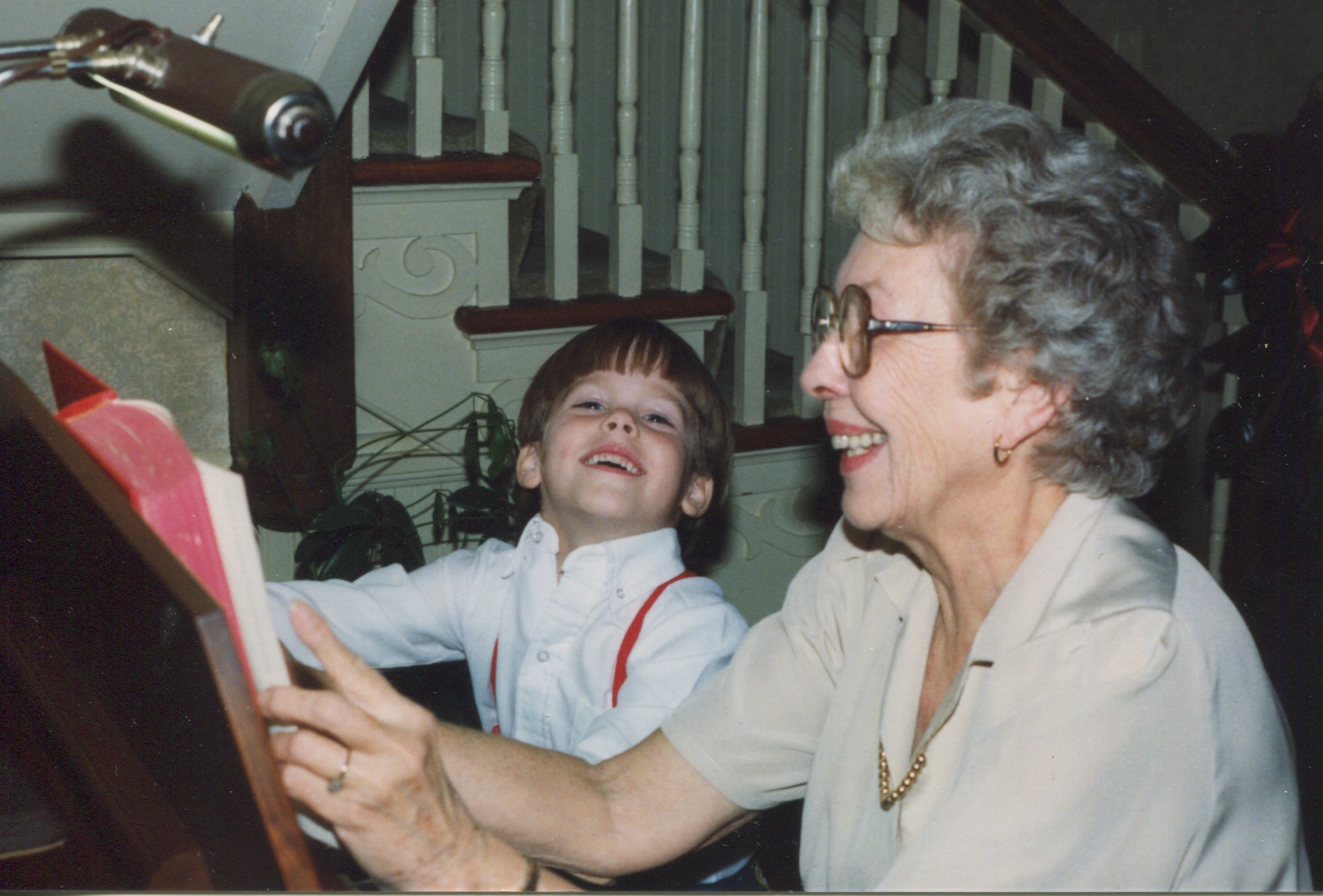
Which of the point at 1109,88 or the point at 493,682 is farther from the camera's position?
the point at 1109,88

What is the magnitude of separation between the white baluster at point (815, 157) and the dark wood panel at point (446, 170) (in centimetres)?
65

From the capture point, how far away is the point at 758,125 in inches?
108

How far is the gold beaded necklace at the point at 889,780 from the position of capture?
124cm

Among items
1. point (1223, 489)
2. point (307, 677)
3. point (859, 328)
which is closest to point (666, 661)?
point (859, 328)

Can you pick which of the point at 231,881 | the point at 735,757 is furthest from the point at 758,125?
the point at 231,881

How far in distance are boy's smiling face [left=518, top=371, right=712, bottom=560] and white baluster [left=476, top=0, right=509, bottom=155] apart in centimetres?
80

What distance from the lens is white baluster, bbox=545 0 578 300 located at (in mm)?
2520

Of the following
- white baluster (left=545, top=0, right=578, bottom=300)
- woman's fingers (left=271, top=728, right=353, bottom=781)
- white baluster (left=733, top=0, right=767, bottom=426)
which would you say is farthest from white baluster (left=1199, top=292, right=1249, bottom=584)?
woman's fingers (left=271, top=728, right=353, bottom=781)

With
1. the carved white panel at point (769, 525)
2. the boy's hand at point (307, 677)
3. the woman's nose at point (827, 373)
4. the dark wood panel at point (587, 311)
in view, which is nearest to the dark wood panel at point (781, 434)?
the carved white panel at point (769, 525)

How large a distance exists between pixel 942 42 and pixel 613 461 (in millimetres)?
1563

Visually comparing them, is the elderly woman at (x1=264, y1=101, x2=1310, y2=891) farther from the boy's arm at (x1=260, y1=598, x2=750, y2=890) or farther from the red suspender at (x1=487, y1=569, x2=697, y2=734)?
the red suspender at (x1=487, y1=569, x2=697, y2=734)

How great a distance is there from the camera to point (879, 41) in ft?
9.20

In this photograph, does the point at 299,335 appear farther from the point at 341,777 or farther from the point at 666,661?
the point at 341,777

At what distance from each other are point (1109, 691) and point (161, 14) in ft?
4.76
